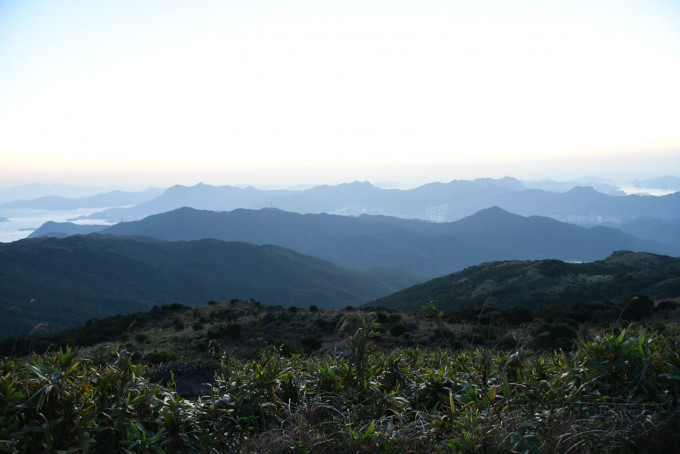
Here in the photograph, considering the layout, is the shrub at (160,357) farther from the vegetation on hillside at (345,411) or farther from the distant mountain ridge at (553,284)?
the distant mountain ridge at (553,284)

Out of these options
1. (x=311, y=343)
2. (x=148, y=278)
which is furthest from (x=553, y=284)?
(x=148, y=278)

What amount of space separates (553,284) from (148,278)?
278ft

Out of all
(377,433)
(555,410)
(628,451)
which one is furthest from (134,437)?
(628,451)

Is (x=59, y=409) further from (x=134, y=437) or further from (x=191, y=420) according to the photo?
(x=191, y=420)

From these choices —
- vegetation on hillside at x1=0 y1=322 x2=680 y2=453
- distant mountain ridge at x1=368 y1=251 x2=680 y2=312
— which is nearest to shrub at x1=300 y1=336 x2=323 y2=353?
vegetation on hillside at x1=0 y1=322 x2=680 y2=453

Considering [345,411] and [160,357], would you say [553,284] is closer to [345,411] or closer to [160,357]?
[160,357]

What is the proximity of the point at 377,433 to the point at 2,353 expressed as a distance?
24091 millimetres

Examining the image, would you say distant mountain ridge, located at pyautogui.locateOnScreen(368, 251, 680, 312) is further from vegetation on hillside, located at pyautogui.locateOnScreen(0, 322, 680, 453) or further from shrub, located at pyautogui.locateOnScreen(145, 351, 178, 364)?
vegetation on hillside, located at pyautogui.locateOnScreen(0, 322, 680, 453)

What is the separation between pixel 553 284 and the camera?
3988 cm

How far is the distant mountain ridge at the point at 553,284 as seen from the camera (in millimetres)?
31047

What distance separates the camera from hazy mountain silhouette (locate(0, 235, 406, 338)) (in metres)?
62.2

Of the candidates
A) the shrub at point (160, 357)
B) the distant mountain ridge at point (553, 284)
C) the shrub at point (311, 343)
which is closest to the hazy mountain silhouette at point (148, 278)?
the shrub at point (160, 357)

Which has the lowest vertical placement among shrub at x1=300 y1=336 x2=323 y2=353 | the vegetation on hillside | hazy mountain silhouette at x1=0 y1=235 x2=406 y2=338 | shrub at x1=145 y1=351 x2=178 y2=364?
hazy mountain silhouette at x1=0 y1=235 x2=406 y2=338

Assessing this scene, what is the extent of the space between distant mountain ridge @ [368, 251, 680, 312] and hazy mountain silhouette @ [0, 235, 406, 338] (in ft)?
139
